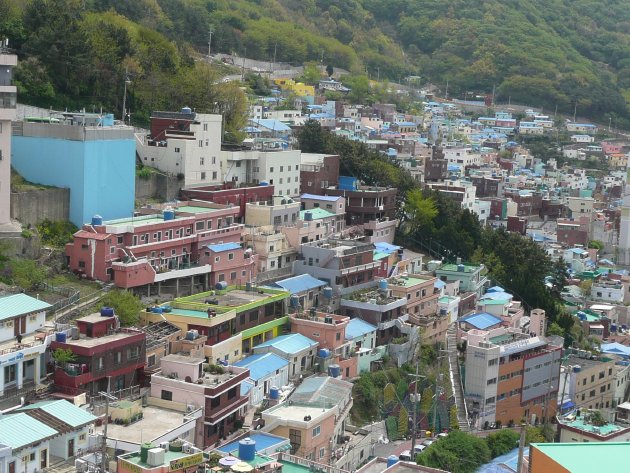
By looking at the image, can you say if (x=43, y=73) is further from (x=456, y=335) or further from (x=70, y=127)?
(x=456, y=335)

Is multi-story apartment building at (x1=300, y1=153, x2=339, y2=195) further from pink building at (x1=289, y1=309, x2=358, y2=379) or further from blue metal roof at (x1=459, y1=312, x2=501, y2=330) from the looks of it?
pink building at (x1=289, y1=309, x2=358, y2=379)

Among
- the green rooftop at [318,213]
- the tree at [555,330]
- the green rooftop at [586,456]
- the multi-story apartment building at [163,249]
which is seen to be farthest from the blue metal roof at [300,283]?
the green rooftop at [586,456]

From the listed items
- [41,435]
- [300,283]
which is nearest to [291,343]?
[300,283]

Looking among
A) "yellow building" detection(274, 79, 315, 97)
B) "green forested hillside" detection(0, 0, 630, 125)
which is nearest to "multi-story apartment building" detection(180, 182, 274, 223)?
"green forested hillside" detection(0, 0, 630, 125)

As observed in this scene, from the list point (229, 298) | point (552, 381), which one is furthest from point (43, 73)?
point (552, 381)

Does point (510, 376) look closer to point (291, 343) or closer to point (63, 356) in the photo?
point (291, 343)
